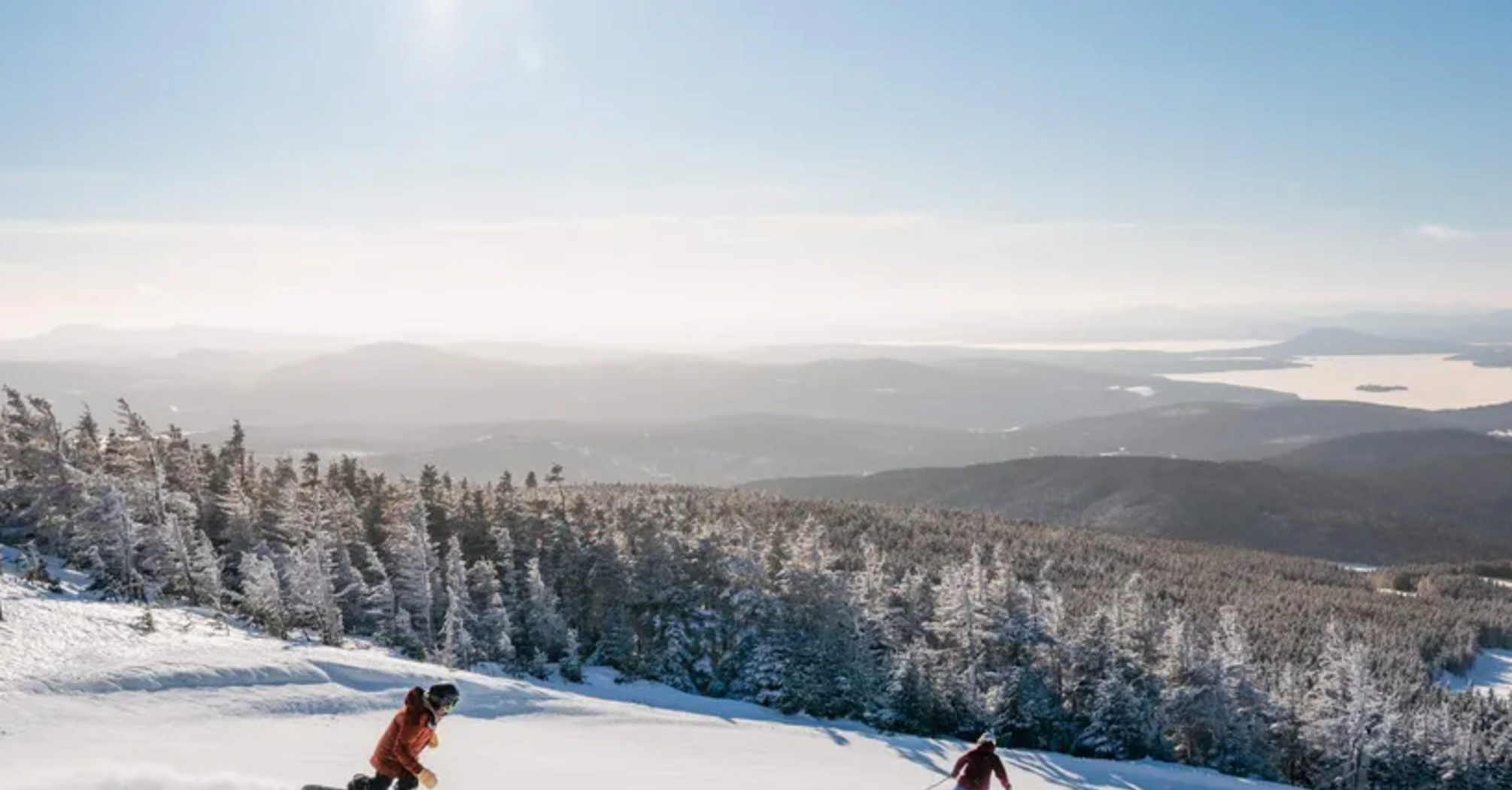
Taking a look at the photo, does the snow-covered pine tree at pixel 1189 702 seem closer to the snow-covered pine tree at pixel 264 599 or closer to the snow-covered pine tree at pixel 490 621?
the snow-covered pine tree at pixel 490 621

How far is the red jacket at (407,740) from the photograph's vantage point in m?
13.4

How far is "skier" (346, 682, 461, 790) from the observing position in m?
13.4

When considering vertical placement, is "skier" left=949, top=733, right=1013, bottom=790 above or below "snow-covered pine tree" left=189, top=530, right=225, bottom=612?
above

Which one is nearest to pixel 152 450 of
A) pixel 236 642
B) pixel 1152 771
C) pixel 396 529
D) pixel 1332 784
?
pixel 396 529

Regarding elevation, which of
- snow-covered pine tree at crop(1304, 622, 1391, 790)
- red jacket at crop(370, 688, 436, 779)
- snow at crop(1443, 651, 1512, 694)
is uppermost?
red jacket at crop(370, 688, 436, 779)

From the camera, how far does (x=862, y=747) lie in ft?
122

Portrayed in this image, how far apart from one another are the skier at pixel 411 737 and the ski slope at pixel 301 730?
352 cm

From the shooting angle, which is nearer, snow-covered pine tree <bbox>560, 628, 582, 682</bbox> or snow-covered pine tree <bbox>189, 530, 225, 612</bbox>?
snow-covered pine tree <bbox>189, 530, 225, 612</bbox>

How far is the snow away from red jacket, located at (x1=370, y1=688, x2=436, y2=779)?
108 m

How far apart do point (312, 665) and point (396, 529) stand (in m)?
32.8

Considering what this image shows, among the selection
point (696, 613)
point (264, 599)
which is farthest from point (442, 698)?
point (696, 613)

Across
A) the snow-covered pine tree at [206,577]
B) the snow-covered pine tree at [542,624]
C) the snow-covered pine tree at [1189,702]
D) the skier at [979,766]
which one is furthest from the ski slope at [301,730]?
the snow-covered pine tree at [542,624]

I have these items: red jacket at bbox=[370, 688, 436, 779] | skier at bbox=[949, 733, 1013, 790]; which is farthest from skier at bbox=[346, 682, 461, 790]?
skier at bbox=[949, 733, 1013, 790]

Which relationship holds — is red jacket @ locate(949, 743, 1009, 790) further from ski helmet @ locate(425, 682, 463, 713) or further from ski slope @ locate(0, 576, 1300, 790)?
ski helmet @ locate(425, 682, 463, 713)
